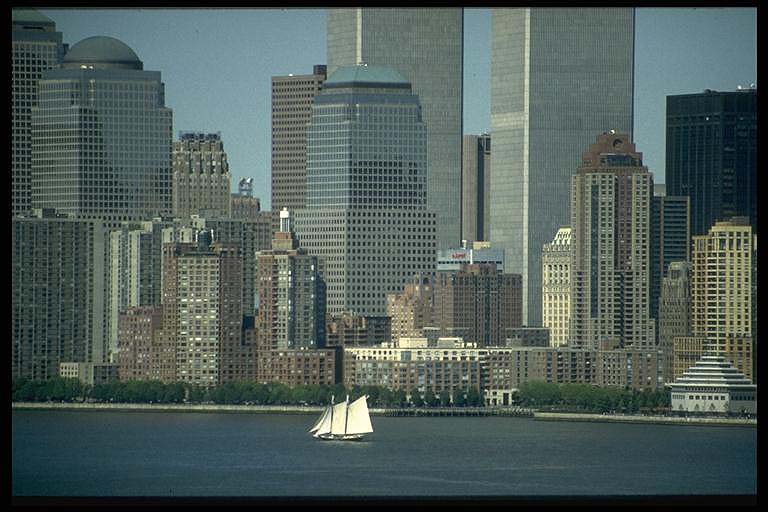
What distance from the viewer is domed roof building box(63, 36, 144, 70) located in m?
68.4

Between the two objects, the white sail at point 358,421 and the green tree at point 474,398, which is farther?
the green tree at point 474,398

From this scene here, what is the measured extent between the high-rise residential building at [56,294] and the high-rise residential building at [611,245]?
13669 mm

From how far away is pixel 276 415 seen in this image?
50219 millimetres

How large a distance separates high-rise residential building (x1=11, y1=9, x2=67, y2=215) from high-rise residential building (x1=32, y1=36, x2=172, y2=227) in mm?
353

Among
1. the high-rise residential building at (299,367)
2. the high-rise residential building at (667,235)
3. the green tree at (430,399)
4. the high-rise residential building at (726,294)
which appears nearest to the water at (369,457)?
the green tree at (430,399)

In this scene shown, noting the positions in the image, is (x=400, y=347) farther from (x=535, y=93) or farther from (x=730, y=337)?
(x=535, y=93)

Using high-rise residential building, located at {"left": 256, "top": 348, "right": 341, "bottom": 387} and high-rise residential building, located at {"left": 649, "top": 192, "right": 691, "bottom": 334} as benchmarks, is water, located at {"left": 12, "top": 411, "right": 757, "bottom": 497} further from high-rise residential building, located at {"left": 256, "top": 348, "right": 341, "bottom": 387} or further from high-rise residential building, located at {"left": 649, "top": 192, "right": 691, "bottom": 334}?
high-rise residential building, located at {"left": 649, "top": 192, "right": 691, "bottom": 334}

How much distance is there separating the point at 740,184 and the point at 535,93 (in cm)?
1165

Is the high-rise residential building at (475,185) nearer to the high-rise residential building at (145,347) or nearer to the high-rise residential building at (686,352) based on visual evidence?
the high-rise residential building at (145,347)

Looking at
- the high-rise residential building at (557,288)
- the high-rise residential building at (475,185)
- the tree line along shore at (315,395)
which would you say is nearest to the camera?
the tree line along shore at (315,395)

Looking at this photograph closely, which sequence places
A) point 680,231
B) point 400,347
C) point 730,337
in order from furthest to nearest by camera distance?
1. point 680,231
2. point 400,347
3. point 730,337

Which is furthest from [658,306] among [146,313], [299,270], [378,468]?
[378,468]

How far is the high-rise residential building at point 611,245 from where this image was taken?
197 ft

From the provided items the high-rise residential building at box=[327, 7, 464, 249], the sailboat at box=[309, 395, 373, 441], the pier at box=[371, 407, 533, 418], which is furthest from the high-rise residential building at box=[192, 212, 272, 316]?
the sailboat at box=[309, 395, 373, 441]
